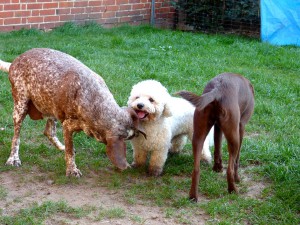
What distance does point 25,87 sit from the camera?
5340 mm

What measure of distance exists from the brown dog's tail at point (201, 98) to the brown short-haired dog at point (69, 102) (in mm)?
651

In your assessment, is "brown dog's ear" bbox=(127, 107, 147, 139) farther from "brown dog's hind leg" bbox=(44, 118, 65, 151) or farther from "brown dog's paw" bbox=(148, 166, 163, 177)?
"brown dog's hind leg" bbox=(44, 118, 65, 151)

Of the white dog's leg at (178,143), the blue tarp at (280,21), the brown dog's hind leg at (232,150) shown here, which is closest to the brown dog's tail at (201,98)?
the brown dog's hind leg at (232,150)

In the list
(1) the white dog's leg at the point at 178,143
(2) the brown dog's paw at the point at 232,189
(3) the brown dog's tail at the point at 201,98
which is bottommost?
(2) the brown dog's paw at the point at 232,189

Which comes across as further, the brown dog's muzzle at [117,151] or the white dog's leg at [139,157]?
the white dog's leg at [139,157]

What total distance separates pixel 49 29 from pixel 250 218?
836 cm

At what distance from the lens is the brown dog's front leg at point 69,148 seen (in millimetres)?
5078

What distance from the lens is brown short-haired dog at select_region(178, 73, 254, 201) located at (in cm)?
460

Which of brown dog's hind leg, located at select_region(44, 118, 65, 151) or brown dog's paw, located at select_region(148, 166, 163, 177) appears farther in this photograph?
brown dog's hind leg, located at select_region(44, 118, 65, 151)

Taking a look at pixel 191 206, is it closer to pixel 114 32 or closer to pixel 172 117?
pixel 172 117

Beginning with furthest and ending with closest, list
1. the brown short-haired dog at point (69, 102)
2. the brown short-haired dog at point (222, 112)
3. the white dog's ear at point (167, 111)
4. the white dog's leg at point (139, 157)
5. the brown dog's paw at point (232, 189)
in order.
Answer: the white dog's leg at point (139, 157), the white dog's ear at point (167, 111), the brown dog's paw at point (232, 189), the brown short-haired dog at point (69, 102), the brown short-haired dog at point (222, 112)

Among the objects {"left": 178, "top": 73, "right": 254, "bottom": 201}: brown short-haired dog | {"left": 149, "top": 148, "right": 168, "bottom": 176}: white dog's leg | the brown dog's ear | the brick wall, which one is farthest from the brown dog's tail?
the brick wall

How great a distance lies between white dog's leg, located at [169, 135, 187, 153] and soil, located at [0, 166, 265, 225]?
838 mm

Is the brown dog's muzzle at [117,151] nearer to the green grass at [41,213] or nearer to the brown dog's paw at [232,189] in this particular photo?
the green grass at [41,213]
